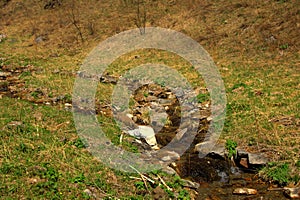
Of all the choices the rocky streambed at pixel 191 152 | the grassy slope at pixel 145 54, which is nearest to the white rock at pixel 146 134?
the rocky streambed at pixel 191 152

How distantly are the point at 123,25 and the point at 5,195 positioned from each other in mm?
27686

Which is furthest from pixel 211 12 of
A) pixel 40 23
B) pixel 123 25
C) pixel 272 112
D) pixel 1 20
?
pixel 1 20

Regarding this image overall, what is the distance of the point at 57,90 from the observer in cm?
1836

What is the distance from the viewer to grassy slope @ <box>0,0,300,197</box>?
9.80 m

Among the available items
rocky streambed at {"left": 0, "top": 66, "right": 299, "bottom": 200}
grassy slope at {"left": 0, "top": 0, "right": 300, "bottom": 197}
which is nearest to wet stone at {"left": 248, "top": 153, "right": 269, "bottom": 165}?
rocky streambed at {"left": 0, "top": 66, "right": 299, "bottom": 200}

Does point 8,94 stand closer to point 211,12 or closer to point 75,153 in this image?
point 75,153

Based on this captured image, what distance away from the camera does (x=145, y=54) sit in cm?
2595

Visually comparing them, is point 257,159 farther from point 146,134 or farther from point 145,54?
point 145,54

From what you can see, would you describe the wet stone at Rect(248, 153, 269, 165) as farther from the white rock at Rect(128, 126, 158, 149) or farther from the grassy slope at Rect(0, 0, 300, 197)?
the white rock at Rect(128, 126, 158, 149)

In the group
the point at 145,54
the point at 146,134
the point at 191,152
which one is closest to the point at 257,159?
the point at 191,152

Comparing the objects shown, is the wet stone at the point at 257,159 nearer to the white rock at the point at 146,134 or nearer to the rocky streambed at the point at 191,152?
the rocky streambed at the point at 191,152

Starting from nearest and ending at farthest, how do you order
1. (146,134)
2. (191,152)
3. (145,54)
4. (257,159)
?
1. (257,159)
2. (191,152)
3. (146,134)
4. (145,54)

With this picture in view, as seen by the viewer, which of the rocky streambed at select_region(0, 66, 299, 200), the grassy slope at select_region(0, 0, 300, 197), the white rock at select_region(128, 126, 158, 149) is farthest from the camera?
the white rock at select_region(128, 126, 158, 149)

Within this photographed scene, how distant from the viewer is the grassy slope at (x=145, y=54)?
980 centimetres
